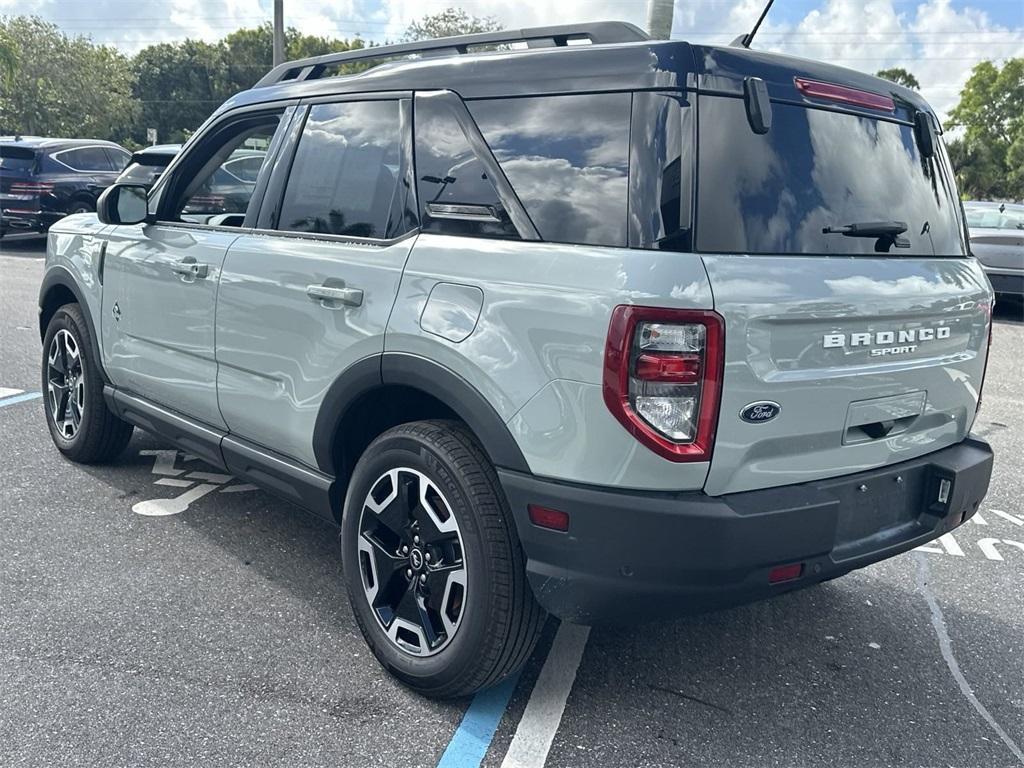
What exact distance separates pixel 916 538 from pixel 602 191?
1437 mm

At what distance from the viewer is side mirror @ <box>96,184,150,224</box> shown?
4113mm

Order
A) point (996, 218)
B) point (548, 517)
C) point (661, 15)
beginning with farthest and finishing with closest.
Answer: point (996, 218) < point (661, 15) < point (548, 517)

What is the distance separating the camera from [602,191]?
246 cm

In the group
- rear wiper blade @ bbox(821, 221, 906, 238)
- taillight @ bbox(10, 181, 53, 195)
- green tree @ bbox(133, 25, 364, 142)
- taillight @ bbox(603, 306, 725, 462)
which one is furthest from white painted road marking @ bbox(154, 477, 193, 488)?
green tree @ bbox(133, 25, 364, 142)

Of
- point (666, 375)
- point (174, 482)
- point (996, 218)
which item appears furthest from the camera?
point (996, 218)

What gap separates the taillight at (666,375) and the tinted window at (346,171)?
3.49ft

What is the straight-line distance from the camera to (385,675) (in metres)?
3.00

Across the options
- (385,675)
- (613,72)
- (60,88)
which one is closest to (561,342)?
(613,72)

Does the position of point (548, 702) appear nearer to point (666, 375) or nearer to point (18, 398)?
point (666, 375)

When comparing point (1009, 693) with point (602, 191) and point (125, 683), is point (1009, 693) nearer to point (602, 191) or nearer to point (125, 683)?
point (602, 191)

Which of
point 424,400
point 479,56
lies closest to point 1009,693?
point 424,400

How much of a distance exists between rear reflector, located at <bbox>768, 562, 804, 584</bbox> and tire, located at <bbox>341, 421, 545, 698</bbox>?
25.8 inches

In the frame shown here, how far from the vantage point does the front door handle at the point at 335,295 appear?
9.68 ft

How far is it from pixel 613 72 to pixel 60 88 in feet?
175
